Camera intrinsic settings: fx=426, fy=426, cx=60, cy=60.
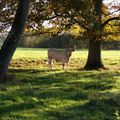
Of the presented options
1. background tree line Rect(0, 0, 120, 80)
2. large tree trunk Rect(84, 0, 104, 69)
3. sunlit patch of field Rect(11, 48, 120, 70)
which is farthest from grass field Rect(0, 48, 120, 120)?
sunlit patch of field Rect(11, 48, 120, 70)

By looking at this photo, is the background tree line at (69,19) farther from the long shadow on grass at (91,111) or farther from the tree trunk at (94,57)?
the long shadow on grass at (91,111)

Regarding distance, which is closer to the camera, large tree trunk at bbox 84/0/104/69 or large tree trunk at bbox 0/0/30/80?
large tree trunk at bbox 0/0/30/80

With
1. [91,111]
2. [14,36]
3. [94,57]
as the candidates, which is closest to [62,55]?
[94,57]

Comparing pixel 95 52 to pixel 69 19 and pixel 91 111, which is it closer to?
pixel 69 19

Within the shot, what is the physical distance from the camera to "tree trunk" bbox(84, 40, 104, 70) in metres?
29.7

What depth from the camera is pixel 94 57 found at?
2994 centimetres

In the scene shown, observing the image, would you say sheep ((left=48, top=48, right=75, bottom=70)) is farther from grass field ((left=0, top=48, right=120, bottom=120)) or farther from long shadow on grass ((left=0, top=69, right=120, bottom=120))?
grass field ((left=0, top=48, right=120, bottom=120))

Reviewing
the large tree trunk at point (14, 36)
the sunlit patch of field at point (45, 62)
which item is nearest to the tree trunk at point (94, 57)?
the sunlit patch of field at point (45, 62)

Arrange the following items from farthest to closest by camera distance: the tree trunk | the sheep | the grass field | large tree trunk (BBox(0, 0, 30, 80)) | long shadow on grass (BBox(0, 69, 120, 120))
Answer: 1. the tree trunk
2. the sheep
3. large tree trunk (BBox(0, 0, 30, 80))
4. long shadow on grass (BBox(0, 69, 120, 120))
5. the grass field

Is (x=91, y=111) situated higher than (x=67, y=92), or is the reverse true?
(x=67, y=92)

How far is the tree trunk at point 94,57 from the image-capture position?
29719mm

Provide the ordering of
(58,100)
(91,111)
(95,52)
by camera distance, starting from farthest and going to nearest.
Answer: (95,52)
(58,100)
(91,111)

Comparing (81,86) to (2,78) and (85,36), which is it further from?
(85,36)

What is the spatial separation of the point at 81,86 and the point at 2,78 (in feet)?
10.8
